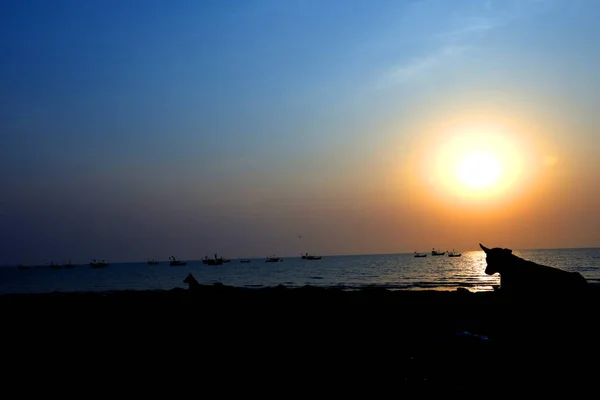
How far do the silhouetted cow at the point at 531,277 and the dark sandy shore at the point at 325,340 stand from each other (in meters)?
0.36

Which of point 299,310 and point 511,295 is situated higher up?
point 511,295

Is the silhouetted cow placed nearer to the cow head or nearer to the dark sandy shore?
the cow head

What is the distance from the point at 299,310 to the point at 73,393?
13243 mm

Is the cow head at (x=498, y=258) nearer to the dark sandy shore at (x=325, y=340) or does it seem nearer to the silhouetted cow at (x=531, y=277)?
the silhouetted cow at (x=531, y=277)

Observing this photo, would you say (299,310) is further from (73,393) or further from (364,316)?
(73,393)

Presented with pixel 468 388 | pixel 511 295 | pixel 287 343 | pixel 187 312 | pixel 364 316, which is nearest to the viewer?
pixel 468 388

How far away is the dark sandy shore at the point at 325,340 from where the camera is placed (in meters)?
12.6

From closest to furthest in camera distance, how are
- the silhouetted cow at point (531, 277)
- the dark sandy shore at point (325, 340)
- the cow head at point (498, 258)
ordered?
1. the dark sandy shore at point (325, 340)
2. the silhouetted cow at point (531, 277)
3. the cow head at point (498, 258)

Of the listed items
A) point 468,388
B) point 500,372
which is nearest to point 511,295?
point 500,372

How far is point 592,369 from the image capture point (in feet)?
37.5

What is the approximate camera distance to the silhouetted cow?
549 inches

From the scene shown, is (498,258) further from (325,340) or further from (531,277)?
(325,340)

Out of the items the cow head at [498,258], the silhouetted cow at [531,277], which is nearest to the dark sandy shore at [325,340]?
the silhouetted cow at [531,277]

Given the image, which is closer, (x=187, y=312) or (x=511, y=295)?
(x=511, y=295)
